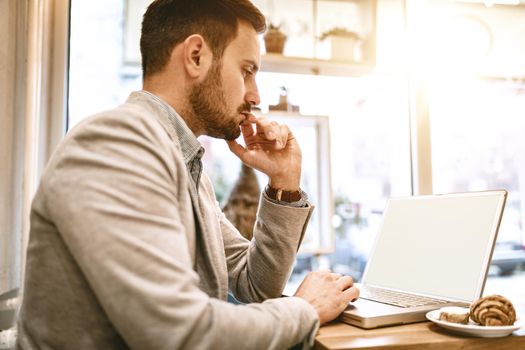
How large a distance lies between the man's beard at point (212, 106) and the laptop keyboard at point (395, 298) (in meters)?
0.57

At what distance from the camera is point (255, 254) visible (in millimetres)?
1155

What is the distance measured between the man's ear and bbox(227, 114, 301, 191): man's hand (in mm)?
225

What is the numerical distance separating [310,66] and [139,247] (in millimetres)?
1586

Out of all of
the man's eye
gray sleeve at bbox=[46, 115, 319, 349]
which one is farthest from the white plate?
the man's eye

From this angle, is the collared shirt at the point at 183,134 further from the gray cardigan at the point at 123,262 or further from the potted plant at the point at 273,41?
the potted plant at the point at 273,41

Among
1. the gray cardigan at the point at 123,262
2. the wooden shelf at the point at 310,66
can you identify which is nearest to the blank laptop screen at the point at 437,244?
the gray cardigan at the point at 123,262

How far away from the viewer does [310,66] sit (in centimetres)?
203

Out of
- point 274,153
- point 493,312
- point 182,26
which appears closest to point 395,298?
point 493,312

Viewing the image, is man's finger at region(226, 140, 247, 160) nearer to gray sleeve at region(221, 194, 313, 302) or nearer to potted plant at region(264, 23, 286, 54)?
gray sleeve at region(221, 194, 313, 302)

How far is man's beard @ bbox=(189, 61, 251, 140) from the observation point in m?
1.04

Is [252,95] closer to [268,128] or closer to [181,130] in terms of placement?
[268,128]

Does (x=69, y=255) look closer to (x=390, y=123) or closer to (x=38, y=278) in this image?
(x=38, y=278)

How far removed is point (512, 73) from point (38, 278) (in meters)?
2.30

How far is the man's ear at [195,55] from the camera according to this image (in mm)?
1011
